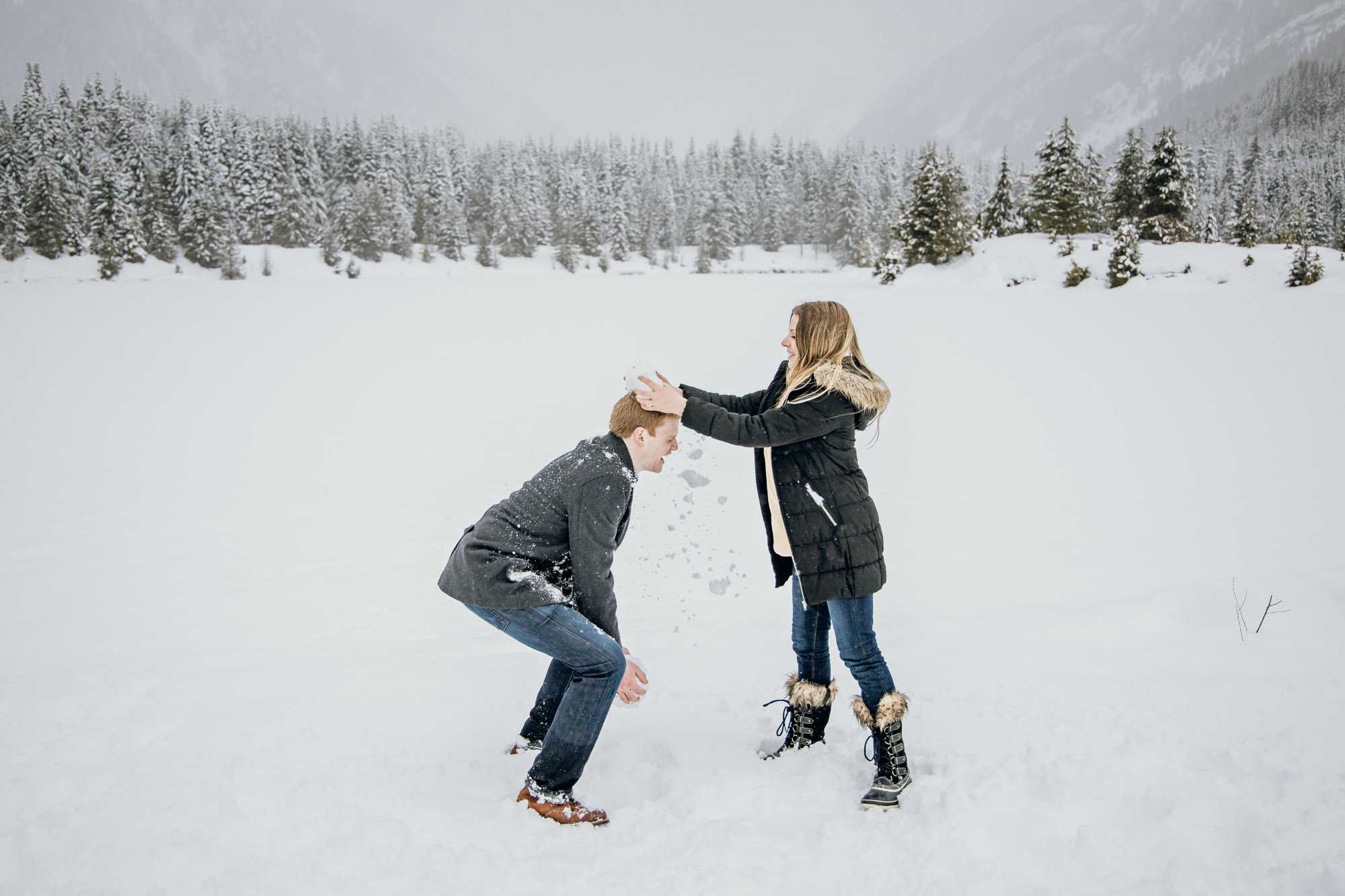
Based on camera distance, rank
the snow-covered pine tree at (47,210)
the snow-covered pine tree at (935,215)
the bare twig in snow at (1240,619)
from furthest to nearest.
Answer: the snow-covered pine tree at (47,210)
the snow-covered pine tree at (935,215)
the bare twig in snow at (1240,619)

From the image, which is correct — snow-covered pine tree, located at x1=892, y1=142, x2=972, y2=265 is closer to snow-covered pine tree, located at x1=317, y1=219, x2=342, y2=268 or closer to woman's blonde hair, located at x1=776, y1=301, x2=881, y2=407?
woman's blonde hair, located at x1=776, y1=301, x2=881, y2=407

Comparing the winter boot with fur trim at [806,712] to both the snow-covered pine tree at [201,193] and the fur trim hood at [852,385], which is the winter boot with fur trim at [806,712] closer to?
the fur trim hood at [852,385]

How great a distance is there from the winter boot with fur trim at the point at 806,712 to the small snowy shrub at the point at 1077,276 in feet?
94.4

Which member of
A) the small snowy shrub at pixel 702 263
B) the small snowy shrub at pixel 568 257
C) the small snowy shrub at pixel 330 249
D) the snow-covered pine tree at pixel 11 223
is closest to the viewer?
the snow-covered pine tree at pixel 11 223

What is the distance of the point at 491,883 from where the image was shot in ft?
8.31

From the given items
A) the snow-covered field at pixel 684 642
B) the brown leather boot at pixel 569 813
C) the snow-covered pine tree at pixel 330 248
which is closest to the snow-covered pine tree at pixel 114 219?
the snow-covered pine tree at pixel 330 248

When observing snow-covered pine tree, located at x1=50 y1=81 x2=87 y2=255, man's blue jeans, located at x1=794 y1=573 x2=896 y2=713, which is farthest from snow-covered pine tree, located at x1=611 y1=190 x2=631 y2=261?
man's blue jeans, located at x1=794 y1=573 x2=896 y2=713

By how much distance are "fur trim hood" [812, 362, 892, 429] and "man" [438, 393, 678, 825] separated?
2.42 ft

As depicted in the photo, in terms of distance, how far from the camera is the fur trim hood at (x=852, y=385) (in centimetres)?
299

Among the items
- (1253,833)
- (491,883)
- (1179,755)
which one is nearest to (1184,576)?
(1179,755)

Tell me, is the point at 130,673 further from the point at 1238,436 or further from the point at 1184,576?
the point at 1238,436

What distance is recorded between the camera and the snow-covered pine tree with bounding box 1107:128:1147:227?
32594 mm

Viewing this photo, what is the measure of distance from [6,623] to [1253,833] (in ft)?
26.9

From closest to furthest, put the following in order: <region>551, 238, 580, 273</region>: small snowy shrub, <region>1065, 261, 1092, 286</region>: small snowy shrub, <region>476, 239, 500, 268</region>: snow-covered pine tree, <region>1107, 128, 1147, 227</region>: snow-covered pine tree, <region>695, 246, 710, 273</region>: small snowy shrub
A: <region>1065, 261, 1092, 286</region>: small snowy shrub, <region>1107, 128, 1147, 227</region>: snow-covered pine tree, <region>476, 239, 500, 268</region>: snow-covered pine tree, <region>551, 238, 580, 273</region>: small snowy shrub, <region>695, 246, 710, 273</region>: small snowy shrub
